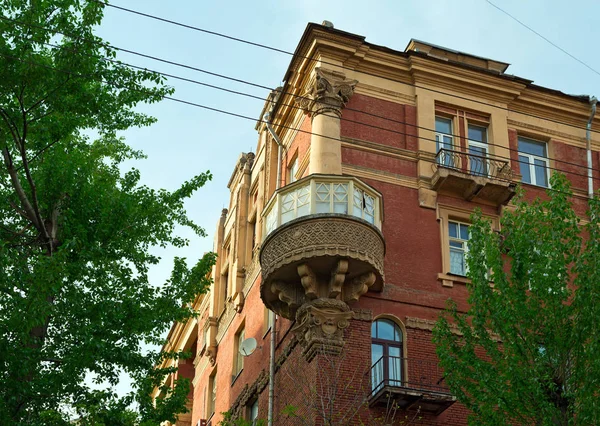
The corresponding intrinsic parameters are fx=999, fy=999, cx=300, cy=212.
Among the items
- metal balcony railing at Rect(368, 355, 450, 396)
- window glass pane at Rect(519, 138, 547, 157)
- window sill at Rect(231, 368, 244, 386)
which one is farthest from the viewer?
window sill at Rect(231, 368, 244, 386)

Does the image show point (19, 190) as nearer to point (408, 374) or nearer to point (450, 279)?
point (408, 374)

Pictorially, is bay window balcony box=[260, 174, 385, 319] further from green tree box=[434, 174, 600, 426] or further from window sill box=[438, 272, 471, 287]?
green tree box=[434, 174, 600, 426]

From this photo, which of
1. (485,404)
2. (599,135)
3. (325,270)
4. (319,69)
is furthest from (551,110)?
(485,404)

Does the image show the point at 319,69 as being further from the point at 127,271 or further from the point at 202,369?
the point at 202,369

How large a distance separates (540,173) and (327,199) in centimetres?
805

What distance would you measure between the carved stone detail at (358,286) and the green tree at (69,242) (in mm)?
3602

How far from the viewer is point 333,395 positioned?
71.9 ft

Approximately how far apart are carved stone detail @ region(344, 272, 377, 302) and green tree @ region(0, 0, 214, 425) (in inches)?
142

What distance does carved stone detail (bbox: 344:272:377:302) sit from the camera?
81.9ft

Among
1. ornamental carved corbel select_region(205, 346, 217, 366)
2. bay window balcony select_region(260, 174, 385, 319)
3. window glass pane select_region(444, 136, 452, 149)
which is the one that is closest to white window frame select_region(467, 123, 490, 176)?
window glass pane select_region(444, 136, 452, 149)

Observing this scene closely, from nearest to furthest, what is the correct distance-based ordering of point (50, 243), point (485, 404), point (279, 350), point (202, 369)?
point (485, 404) < point (50, 243) < point (279, 350) < point (202, 369)

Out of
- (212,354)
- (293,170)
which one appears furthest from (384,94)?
(212,354)

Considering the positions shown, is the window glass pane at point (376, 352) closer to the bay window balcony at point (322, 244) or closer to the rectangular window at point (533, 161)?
the bay window balcony at point (322, 244)

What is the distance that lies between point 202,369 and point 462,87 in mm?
15560
